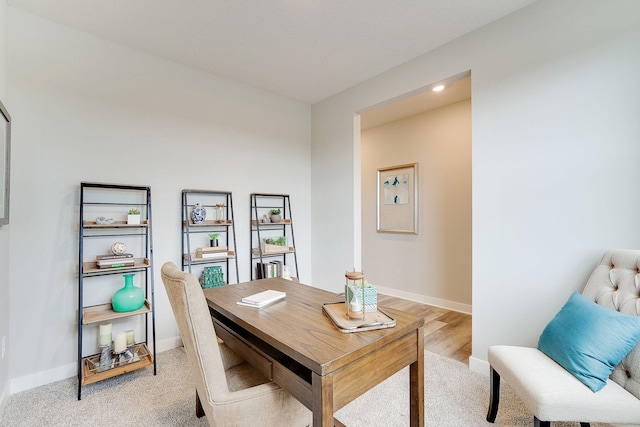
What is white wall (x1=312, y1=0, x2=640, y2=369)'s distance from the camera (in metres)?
1.73

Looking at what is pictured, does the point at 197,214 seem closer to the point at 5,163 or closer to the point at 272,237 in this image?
the point at 272,237

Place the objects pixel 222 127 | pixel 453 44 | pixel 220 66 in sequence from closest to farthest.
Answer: pixel 453 44 → pixel 220 66 → pixel 222 127

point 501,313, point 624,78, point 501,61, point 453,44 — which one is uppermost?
point 453,44

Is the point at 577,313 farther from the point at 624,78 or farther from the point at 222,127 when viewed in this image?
the point at 222,127

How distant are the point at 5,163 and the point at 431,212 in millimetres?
4168

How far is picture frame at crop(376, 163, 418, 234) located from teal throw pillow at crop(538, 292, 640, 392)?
2.69 m

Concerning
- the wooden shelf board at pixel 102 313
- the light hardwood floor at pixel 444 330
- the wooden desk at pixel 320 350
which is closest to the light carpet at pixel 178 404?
the light hardwood floor at pixel 444 330

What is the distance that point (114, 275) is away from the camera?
95.7 inches

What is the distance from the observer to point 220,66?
2.90 meters

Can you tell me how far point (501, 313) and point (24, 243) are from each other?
11.6 ft

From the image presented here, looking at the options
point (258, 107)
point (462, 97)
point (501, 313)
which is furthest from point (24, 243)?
point (462, 97)

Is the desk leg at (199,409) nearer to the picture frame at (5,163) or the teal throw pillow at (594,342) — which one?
the picture frame at (5,163)

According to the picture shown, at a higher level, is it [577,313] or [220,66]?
[220,66]

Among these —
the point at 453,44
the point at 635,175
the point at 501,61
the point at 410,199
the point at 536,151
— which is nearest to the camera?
the point at 635,175
